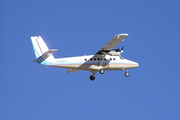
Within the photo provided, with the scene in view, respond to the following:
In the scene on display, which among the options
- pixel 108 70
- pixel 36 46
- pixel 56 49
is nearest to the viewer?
pixel 56 49

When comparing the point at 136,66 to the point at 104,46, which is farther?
the point at 136,66

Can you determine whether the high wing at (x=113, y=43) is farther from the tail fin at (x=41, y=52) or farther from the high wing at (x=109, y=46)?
the tail fin at (x=41, y=52)

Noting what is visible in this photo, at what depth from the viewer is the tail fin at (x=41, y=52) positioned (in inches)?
1920

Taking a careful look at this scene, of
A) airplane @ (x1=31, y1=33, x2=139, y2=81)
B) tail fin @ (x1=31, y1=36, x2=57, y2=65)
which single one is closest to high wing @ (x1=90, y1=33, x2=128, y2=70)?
airplane @ (x1=31, y1=33, x2=139, y2=81)

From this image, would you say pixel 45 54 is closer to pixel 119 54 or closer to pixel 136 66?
pixel 119 54

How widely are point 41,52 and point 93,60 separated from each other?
6.85 meters

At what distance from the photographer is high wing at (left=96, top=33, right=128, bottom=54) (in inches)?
1912

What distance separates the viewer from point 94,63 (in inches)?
2028

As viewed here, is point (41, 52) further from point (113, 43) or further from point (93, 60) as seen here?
point (113, 43)

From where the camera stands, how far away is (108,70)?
53.0m

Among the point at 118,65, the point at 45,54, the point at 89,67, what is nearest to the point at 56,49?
the point at 45,54

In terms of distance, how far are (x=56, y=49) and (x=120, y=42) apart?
8724 millimetres

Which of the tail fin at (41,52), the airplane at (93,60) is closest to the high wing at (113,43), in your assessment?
the airplane at (93,60)

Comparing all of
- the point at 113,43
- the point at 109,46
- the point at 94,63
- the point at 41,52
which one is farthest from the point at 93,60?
the point at 41,52
